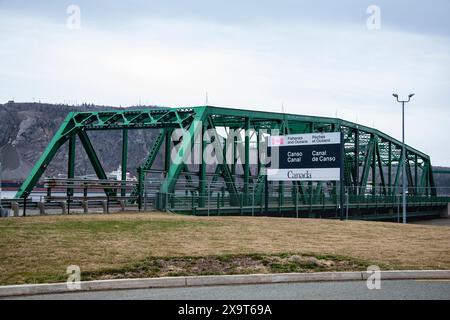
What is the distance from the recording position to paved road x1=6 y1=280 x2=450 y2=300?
1074cm

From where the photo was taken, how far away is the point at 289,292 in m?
11.3

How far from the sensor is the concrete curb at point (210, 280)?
11.1 m

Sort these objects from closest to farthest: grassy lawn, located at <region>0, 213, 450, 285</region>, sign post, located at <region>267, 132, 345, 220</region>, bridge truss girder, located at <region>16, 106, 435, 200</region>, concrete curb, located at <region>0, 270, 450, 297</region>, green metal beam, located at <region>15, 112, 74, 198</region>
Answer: concrete curb, located at <region>0, 270, 450, 297</region>, grassy lawn, located at <region>0, 213, 450, 285</region>, sign post, located at <region>267, 132, 345, 220</region>, bridge truss girder, located at <region>16, 106, 435, 200</region>, green metal beam, located at <region>15, 112, 74, 198</region>

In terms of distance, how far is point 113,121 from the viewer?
41312 mm

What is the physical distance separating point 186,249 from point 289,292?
469cm

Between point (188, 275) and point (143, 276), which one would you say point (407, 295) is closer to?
point (188, 275)

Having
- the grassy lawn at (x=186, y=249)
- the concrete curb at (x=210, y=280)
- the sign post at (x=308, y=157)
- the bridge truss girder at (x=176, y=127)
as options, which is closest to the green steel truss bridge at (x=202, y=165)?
the bridge truss girder at (x=176, y=127)

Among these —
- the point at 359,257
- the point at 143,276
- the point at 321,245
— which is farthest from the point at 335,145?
the point at 143,276

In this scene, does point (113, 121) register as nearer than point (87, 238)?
No

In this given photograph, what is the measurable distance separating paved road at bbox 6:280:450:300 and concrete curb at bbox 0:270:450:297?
12.9 inches

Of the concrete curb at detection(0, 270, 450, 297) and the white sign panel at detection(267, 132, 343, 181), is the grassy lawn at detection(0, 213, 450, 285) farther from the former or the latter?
the white sign panel at detection(267, 132, 343, 181)

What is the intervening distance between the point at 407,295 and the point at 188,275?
446cm

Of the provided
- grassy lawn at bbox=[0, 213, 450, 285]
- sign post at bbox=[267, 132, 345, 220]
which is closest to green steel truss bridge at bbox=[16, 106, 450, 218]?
sign post at bbox=[267, 132, 345, 220]

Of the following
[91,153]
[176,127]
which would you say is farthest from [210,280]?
[91,153]
